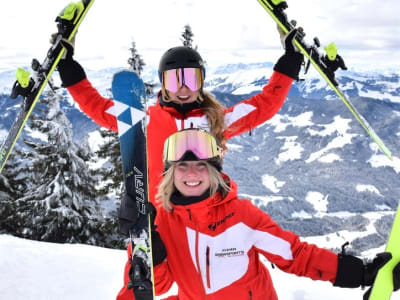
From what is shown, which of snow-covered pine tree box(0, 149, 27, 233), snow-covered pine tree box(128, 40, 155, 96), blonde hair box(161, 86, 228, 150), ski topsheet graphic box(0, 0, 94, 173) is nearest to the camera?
ski topsheet graphic box(0, 0, 94, 173)

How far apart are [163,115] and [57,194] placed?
35.6 ft

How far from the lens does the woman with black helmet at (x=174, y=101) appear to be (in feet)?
11.7

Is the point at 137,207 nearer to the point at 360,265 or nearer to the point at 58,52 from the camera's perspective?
the point at 360,265

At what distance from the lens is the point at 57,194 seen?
43.6 feet

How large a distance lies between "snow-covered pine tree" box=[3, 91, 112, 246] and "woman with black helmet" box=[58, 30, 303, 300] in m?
10.2

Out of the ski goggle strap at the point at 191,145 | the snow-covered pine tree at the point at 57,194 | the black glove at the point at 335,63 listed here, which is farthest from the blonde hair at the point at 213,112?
the snow-covered pine tree at the point at 57,194

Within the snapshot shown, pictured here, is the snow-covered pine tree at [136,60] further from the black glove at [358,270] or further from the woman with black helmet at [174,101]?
the black glove at [358,270]

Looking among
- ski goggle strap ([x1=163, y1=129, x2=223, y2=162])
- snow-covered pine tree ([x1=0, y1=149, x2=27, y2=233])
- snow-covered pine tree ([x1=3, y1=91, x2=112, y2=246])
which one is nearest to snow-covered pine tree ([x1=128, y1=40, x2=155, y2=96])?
snow-covered pine tree ([x1=3, y1=91, x2=112, y2=246])

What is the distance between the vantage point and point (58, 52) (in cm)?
356

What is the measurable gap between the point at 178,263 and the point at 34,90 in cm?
214

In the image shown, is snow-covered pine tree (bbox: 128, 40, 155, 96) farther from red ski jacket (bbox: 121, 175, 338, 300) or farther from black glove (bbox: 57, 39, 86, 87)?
red ski jacket (bbox: 121, 175, 338, 300)

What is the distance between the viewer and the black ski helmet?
355 centimetres

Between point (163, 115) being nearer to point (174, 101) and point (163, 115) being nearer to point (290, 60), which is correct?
point (174, 101)

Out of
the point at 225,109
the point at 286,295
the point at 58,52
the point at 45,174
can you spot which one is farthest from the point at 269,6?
the point at 45,174
